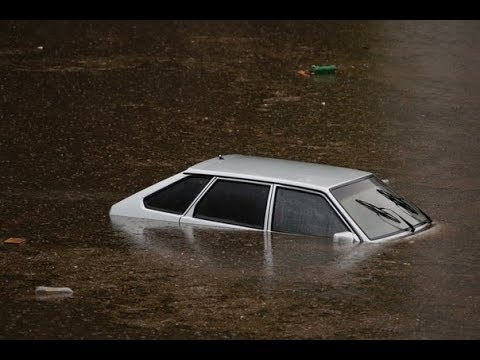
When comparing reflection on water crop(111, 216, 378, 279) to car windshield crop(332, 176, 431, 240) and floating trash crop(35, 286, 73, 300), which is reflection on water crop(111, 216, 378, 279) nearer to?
car windshield crop(332, 176, 431, 240)

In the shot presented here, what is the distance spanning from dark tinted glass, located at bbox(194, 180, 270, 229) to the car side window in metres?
0.17

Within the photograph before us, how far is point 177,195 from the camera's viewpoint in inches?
612

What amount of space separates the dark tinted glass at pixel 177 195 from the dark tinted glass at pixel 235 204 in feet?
0.45

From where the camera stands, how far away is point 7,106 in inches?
915

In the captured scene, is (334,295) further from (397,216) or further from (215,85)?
(215,85)

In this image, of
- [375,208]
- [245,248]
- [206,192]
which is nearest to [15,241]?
[206,192]

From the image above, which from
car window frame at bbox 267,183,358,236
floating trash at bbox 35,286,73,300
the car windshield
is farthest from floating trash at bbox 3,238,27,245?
the car windshield

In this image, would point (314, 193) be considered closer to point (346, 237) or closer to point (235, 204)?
point (346, 237)

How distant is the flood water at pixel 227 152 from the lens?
519 inches

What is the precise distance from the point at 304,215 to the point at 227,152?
5.22 meters

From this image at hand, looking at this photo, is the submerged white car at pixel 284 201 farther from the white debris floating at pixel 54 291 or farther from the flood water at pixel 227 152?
the white debris floating at pixel 54 291

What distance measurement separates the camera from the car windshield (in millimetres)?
14695

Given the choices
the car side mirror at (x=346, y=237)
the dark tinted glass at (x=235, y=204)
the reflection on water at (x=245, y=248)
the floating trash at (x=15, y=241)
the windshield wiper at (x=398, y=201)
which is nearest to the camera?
the reflection on water at (x=245, y=248)

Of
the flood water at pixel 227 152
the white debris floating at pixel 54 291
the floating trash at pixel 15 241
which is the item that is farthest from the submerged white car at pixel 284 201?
the white debris floating at pixel 54 291
